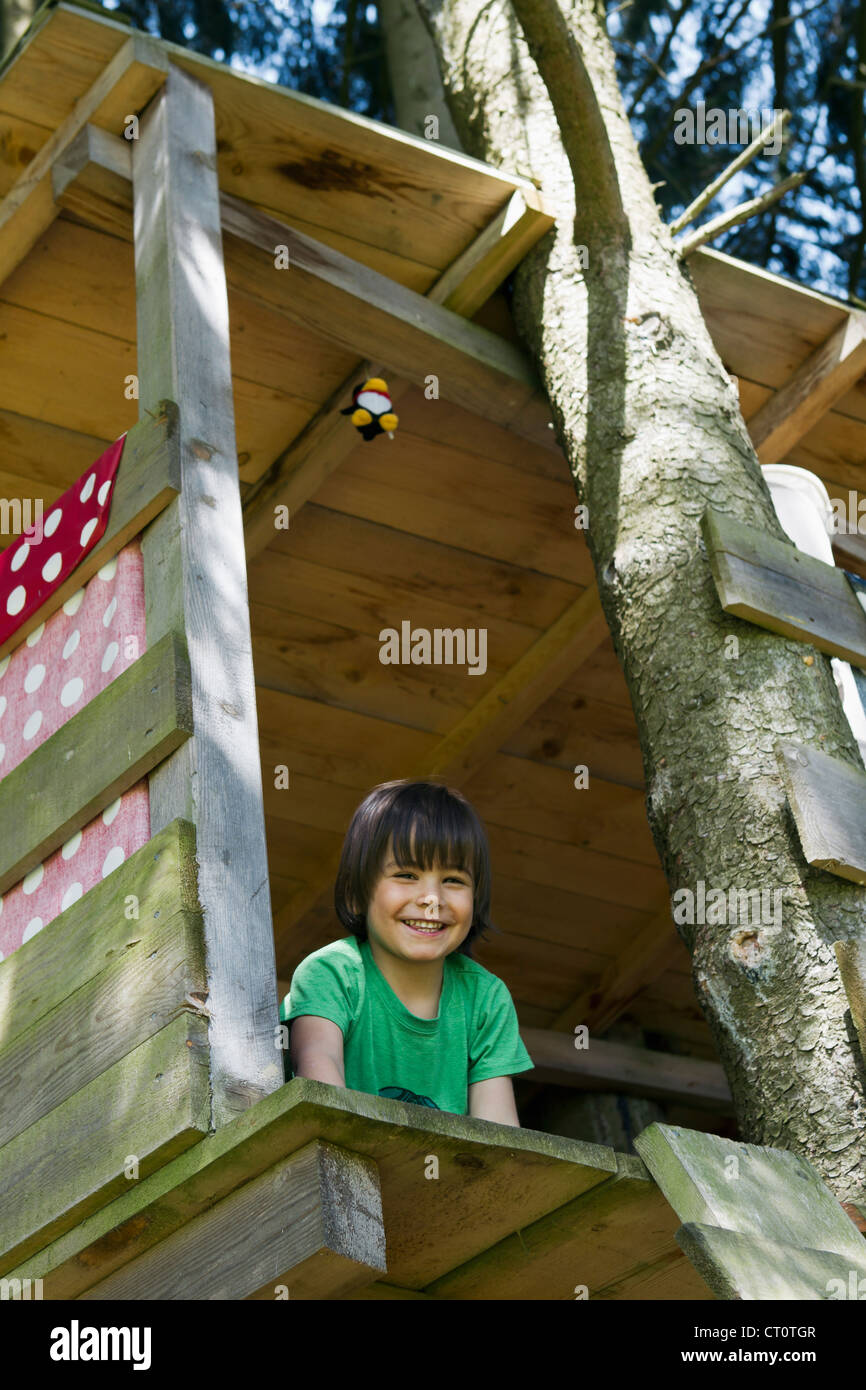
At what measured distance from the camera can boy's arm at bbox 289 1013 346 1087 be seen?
2773 mm

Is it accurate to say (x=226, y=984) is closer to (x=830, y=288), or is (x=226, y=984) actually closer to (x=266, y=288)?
(x=266, y=288)

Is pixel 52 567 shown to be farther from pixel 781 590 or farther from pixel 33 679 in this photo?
pixel 781 590

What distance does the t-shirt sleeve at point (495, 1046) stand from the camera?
3.17 metres

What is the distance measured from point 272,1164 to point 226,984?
36 cm

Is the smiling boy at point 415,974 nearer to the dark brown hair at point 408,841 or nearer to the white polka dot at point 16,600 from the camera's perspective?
the dark brown hair at point 408,841

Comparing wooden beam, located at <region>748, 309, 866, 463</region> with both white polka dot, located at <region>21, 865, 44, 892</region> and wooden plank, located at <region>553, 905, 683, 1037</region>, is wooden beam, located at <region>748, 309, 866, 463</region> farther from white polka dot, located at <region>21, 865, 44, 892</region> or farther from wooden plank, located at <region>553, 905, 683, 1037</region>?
white polka dot, located at <region>21, 865, 44, 892</region>

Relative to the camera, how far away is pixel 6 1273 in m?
2.61

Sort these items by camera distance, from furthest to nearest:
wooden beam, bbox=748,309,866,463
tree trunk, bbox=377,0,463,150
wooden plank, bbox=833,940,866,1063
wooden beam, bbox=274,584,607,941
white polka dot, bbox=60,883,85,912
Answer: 1. tree trunk, bbox=377,0,463,150
2. wooden beam, bbox=274,584,607,941
3. wooden beam, bbox=748,309,866,463
4. white polka dot, bbox=60,883,85,912
5. wooden plank, bbox=833,940,866,1063

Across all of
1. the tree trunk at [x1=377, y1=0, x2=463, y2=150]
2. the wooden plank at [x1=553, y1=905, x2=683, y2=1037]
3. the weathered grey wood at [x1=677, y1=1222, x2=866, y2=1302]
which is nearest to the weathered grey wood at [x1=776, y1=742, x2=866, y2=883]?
the weathered grey wood at [x1=677, y1=1222, x2=866, y2=1302]

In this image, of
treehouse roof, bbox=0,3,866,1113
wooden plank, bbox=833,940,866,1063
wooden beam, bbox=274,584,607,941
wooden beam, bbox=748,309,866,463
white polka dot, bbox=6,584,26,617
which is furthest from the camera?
wooden beam, bbox=274,584,607,941

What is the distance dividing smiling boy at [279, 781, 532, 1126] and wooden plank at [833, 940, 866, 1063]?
0.65 metres

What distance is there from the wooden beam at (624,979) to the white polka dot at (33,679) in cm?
323

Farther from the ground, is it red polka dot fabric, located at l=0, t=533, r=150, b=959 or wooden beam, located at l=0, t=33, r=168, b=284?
wooden beam, located at l=0, t=33, r=168, b=284

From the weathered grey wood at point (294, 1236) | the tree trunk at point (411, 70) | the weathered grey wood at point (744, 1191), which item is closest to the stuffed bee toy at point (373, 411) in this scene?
the weathered grey wood at point (744, 1191)
